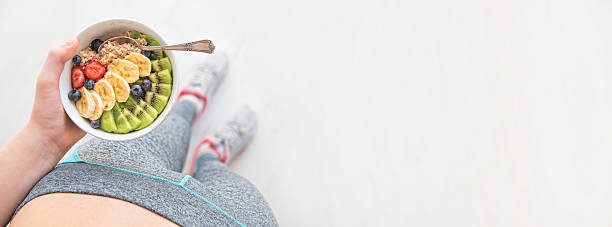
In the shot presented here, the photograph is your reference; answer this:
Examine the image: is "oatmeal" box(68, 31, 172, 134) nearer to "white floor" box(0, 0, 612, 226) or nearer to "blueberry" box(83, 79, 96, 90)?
"blueberry" box(83, 79, 96, 90)

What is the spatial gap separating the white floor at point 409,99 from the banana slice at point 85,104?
752 mm

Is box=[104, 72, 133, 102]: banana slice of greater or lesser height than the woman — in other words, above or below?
above

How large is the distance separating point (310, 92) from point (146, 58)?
0.83 meters

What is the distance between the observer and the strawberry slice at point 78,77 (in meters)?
0.87

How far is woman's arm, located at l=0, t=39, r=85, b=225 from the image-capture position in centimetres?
87

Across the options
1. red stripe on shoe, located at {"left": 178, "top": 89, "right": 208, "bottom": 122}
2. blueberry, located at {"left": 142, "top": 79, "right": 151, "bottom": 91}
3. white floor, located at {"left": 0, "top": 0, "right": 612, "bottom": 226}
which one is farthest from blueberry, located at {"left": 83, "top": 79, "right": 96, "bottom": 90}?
white floor, located at {"left": 0, "top": 0, "right": 612, "bottom": 226}

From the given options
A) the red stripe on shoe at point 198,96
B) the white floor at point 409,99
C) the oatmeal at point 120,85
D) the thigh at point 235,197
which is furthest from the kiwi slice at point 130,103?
the white floor at point 409,99

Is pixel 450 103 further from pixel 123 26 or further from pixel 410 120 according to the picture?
pixel 123 26

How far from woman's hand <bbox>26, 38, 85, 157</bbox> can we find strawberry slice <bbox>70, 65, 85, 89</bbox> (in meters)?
0.03

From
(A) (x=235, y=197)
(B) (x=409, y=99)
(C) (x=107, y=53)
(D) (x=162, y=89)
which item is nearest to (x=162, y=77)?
(D) (x=162, y=89)

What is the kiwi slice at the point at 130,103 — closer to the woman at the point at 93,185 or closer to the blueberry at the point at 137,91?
the blueberry at the point at 137,91

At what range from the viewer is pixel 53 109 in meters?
0.90

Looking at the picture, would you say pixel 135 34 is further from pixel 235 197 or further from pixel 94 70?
pixel 235 197

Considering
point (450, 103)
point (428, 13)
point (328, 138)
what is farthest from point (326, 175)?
point (428, 13)
